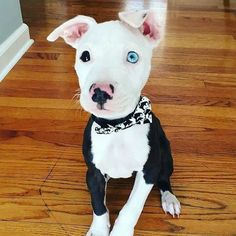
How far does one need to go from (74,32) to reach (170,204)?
517mm

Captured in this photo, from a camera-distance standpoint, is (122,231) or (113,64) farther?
(122,231)

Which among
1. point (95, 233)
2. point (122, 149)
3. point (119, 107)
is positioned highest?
point (119, 107)

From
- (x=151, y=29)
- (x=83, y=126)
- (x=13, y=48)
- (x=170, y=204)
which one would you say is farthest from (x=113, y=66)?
(x=13, y=48)

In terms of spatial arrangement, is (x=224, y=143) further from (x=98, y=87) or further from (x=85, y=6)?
(x=85, y=6)

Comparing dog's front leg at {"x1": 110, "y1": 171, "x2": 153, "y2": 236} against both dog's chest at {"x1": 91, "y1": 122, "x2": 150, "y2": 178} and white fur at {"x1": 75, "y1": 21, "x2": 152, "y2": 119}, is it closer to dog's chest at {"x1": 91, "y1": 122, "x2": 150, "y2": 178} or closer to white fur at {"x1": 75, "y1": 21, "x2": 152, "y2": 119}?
dog's chest at {"x1": 91, "y1": 122, "x2": 150, "y2": 178}

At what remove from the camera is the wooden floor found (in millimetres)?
1007

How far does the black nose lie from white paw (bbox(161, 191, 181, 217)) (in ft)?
1.43

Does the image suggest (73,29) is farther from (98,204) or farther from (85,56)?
(98,204)

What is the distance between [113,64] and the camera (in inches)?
28.2

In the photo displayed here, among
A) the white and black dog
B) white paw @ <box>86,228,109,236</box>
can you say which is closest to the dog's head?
the white and black dog

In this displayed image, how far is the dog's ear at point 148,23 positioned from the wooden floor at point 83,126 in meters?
0.48

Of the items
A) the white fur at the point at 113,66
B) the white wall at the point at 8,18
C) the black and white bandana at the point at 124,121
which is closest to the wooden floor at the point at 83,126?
the white wall at the point at 8,18

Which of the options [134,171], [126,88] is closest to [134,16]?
[126,88]

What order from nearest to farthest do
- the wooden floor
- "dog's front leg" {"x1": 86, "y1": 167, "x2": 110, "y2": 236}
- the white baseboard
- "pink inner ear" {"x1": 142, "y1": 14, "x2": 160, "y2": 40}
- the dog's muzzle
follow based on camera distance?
the dog's muzzle < "pink inner ear" {"x1": 142, "y1": 14, "x2": 160, "y2": 40} < "dog's front leg" {"x1": 86, "y1": 167, "x2": 110, "y2": 236} < the wooden floor < the white baseboard
